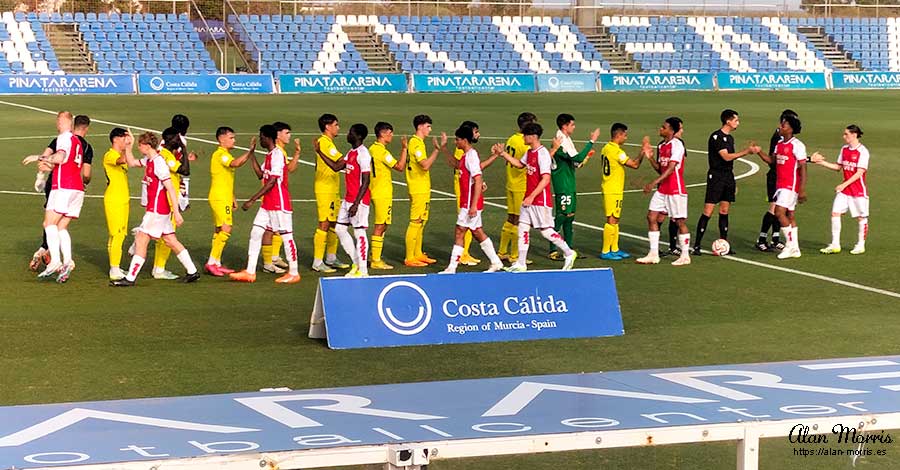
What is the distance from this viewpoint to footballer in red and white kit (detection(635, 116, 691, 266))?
17.5 meters

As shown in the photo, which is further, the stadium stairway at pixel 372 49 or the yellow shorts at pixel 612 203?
the stadium stairway at pixel 372 49

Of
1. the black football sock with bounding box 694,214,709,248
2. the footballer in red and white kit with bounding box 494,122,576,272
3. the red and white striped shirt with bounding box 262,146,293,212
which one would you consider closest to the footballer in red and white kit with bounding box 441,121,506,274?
the footballer in red and white kit with bounding box 494,122,576,272

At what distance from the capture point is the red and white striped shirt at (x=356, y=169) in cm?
1605

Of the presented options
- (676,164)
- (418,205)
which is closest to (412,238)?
(418,205)

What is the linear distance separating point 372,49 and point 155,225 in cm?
4507

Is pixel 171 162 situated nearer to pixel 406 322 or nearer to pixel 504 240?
pixel 406 322

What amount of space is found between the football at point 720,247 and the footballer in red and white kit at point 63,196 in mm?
8252

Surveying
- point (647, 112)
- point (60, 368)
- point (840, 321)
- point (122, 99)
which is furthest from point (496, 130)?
point (60, 368)

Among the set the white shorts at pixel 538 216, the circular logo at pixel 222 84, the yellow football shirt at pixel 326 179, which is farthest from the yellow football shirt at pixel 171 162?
the circular logo at pixel 222 84

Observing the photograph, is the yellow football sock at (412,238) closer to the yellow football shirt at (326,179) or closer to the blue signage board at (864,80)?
the yellow football shirt at (326,179)

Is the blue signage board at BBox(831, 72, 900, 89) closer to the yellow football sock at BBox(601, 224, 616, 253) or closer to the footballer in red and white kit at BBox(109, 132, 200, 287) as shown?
the yellow football sock at BBox(601, 224, 616, 253)

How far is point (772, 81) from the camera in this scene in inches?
2237

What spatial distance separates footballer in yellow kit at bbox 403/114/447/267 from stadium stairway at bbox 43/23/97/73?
37.2m

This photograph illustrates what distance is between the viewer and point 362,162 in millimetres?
16031
